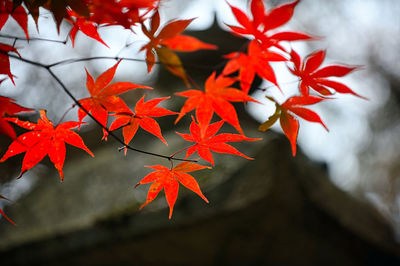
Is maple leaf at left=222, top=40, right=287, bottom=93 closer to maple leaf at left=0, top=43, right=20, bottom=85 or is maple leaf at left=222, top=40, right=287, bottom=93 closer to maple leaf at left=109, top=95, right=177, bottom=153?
maple leaf at left=109, top=95, right=177, bottom=153

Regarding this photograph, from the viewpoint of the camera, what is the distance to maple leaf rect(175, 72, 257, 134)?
56 cm

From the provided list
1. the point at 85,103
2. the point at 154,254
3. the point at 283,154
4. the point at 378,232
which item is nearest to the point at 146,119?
the point at 85,103

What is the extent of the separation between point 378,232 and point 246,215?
100 centimetres

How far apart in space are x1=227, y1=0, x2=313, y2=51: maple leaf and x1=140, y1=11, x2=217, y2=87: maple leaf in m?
0.09

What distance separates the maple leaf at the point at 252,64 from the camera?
57 centimetres

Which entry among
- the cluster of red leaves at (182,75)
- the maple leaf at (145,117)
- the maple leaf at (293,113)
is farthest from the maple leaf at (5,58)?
the maple leaf at (293,113)

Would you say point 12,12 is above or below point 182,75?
above

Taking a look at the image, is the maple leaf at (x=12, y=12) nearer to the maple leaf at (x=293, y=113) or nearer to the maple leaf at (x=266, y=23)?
the maple leaf at (x=266, y=23)

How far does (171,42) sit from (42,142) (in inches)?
14.4

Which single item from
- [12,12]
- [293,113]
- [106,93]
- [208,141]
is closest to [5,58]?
[12,12]

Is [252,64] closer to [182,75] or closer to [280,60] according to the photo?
[280,60]

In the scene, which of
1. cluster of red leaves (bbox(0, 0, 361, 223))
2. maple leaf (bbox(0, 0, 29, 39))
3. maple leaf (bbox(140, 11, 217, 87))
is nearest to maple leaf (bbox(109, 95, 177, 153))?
cluster of red leaves (bbox(0, 0, 361, 223))

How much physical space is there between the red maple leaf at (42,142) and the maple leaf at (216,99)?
239mm

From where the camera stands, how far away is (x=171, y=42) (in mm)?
534
